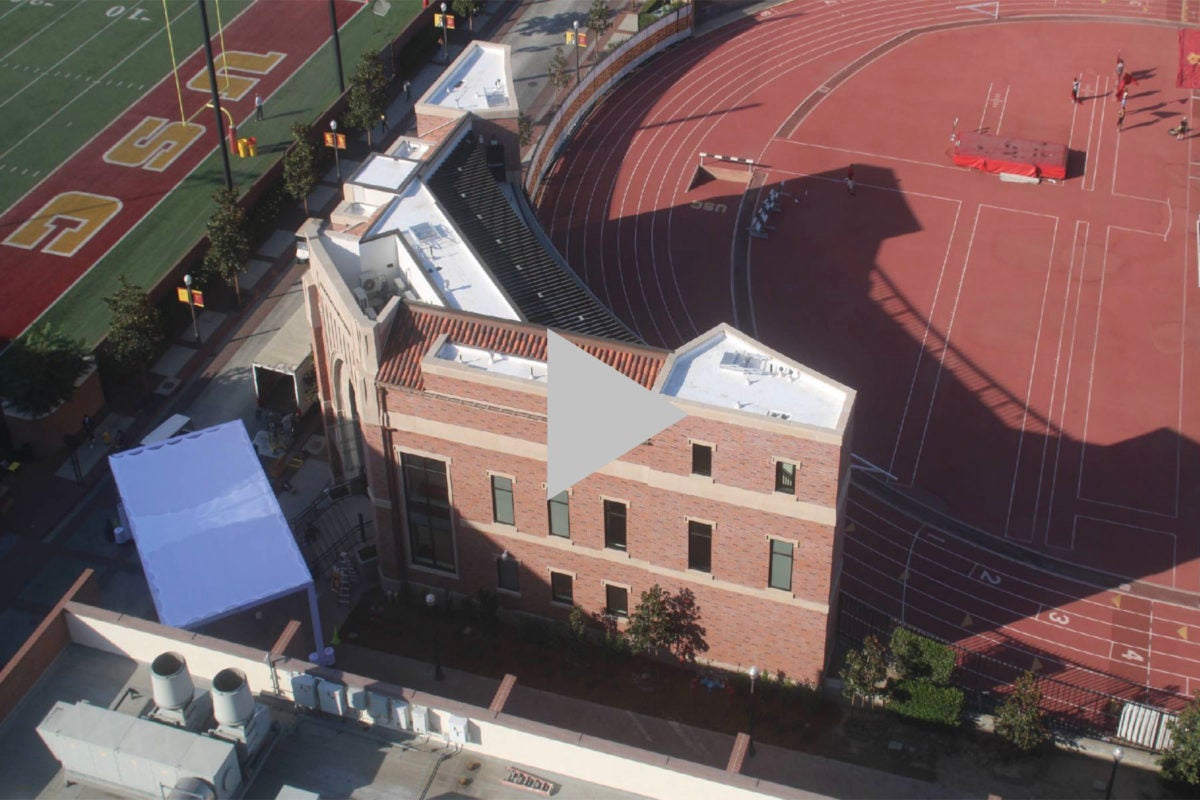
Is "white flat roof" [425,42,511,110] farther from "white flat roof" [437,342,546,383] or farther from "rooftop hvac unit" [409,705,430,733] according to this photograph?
"rooftop hvac unit" [409,705,430,733]

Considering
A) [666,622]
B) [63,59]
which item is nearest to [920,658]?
[666,622]

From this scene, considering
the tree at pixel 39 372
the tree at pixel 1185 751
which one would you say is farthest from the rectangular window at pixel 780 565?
the tree at pixel 39 372

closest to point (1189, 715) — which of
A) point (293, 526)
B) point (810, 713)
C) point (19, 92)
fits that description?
point (810, 713)

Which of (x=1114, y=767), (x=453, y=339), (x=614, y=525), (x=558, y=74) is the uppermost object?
(x=453, y=339)

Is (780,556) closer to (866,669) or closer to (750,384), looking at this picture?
(866,669)

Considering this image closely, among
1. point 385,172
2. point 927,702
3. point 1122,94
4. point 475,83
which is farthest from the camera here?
point 1122,94

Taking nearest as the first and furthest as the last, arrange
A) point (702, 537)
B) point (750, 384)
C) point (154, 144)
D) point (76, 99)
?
point (750, 384) < point (702, 537) < point (154, 144) < point (76, 99)
